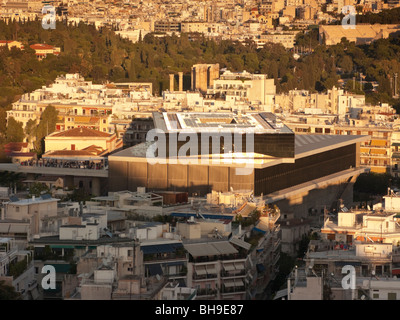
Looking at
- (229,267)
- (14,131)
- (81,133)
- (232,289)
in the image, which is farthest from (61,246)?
(14,131)

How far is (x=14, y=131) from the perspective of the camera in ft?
200

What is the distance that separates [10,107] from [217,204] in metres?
→ 28.3

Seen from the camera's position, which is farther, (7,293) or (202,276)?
(202,276)

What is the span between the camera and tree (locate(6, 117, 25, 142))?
60.4 meters

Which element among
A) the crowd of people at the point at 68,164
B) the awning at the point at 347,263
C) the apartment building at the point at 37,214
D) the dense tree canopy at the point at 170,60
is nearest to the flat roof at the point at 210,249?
the awning at the point at 347,263

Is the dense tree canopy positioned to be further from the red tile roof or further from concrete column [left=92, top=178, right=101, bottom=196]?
concrete column [left=92, top=178, right=101, bottom=196]

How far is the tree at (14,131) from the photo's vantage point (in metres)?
60.4

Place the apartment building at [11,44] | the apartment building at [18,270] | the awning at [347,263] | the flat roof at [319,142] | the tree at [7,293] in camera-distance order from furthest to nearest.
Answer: the apartment building at [11,44]
the flat roof at [319,142]
the awning at [347,263]
the apartment building at [18,270]
the tree at [7,293]

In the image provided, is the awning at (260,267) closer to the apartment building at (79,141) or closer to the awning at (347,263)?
the awning at (347,263)


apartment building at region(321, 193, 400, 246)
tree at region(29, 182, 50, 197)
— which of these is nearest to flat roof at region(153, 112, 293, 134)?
tree at region(29, 182, 50, 197)

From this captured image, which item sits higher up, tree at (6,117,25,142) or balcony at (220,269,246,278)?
balcony at (220,269,246,278)

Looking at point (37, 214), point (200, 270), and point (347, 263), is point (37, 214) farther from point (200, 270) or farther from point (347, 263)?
point (347, 263)
